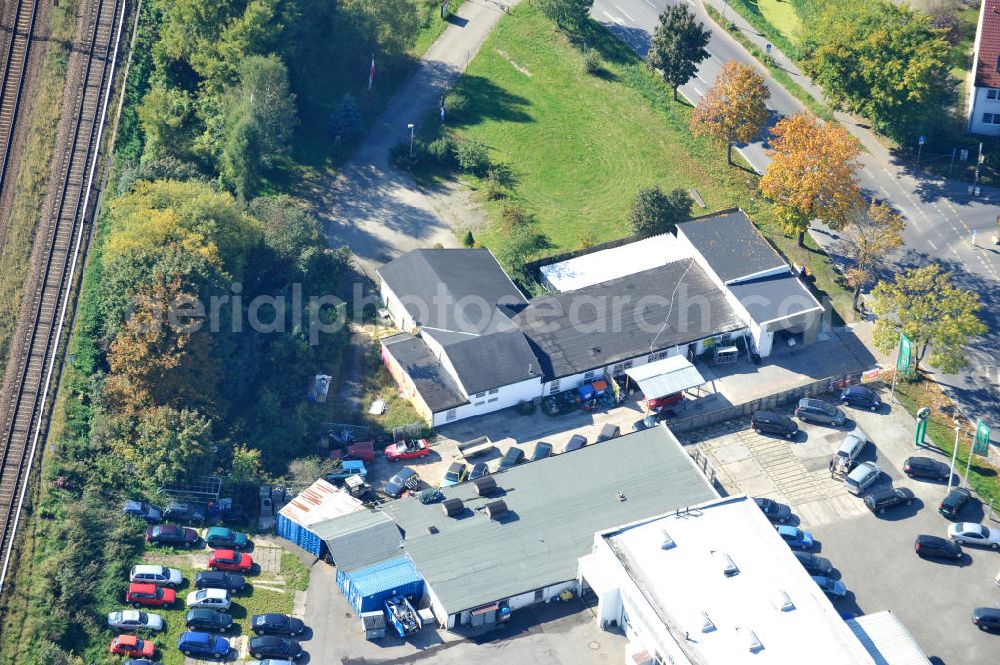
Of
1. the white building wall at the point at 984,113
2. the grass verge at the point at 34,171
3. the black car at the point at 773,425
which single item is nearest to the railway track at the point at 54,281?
the grass verge at the point at 34,171

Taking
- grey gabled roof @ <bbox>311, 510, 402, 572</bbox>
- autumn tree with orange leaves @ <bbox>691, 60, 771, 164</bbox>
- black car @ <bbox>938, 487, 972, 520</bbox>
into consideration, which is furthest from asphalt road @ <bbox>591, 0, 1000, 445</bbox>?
grey gabled roof @ <bbox>311, 510, 402, 572</bbox>

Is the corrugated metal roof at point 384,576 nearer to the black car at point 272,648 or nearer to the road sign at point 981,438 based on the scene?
the black car at point 272,648

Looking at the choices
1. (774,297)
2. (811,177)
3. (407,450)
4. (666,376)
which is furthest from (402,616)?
(811,177)

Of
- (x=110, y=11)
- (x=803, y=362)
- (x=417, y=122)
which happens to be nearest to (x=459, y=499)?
(x=803, y=362)

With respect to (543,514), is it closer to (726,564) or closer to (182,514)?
(726,564)

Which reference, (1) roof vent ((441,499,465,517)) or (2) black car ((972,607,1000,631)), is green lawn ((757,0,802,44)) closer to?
(2) black car ((972,607,1000,631))
